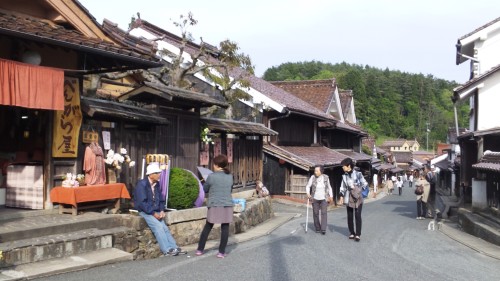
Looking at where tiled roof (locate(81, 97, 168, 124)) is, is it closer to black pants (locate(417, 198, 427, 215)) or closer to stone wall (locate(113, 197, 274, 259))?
stone wall (locate(113, 197, 274, 259))

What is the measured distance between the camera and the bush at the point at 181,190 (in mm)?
10656

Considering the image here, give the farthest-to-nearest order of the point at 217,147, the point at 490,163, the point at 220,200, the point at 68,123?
the point at 217,147 → the point at 490,163 → the point at 68,123 → the point at 220,200

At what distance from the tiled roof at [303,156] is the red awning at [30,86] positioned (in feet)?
54.6

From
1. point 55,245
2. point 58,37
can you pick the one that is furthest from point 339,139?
point 55,245

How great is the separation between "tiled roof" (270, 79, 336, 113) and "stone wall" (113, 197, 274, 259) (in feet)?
73.8

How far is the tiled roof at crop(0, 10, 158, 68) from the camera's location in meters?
7.59

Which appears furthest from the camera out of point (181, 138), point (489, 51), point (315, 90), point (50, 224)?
point (315, 90)

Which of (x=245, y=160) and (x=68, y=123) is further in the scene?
(x=245, y=160)

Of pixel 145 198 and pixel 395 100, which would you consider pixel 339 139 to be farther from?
pixel 395 100

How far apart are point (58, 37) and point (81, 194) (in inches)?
119

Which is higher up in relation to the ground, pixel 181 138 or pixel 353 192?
pixel 181 138

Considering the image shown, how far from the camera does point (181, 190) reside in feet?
35.2

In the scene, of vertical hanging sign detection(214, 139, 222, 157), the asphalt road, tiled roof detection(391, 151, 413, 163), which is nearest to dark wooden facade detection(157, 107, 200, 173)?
vertical hanging sign detection(214, 139, 222, 157)

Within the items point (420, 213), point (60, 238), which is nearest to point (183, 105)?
point (60, 238)
